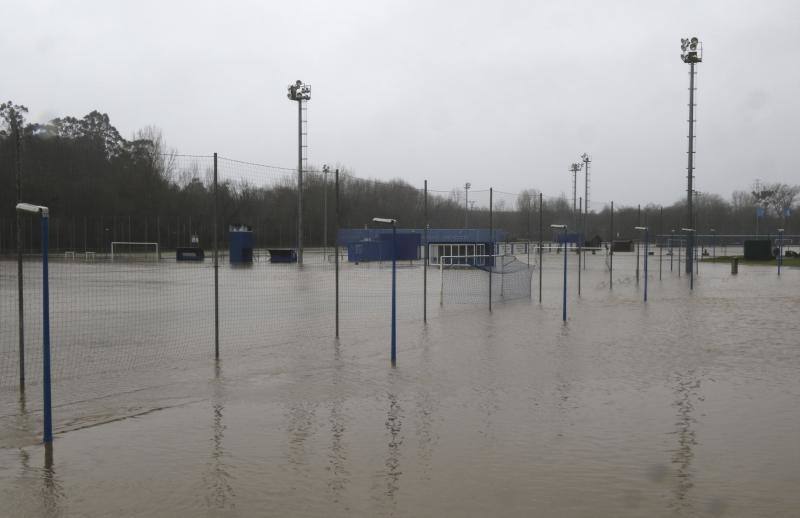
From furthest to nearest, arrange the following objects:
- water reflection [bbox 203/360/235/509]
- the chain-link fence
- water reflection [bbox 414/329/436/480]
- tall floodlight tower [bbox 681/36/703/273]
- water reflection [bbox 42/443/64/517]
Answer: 1. tall floodlight tower [bbox 681/36/703/273]
2. the chain-link fence
3. water reflection [bbox 414/329/436/480]
4. water reflection [bbox 203/360/235/509]
5. water reflection [bbox 42/443/64/517]

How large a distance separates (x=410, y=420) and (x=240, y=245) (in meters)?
35.2

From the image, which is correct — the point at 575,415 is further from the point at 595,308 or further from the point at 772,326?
the point at 595,308

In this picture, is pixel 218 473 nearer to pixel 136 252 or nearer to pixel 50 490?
pixel 50 490

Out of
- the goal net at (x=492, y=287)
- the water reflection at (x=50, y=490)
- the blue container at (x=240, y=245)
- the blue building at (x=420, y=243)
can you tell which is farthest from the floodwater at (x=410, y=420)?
the blue container at (x=240, y=245)

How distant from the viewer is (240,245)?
4078cm

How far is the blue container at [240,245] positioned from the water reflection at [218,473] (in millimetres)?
33467

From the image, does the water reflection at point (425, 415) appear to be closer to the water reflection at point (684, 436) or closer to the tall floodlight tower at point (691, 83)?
the water reflection at point (684, 436)

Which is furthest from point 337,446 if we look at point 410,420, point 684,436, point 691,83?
point 691,83

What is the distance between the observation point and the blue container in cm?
4000

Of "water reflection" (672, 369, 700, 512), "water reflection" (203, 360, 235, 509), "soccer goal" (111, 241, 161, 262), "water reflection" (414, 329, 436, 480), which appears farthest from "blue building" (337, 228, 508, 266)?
"water reflection" (203, 360, 235, 509)

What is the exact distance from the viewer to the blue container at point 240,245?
40.0 metres

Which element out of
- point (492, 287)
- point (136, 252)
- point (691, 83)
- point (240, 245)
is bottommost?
point (492, 287)

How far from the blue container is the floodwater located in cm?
2544

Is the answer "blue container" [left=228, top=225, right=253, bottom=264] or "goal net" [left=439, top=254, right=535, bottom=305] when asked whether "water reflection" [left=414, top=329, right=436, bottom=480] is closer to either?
"goal net" [left=439, top=254, right=535, bottom=305]
